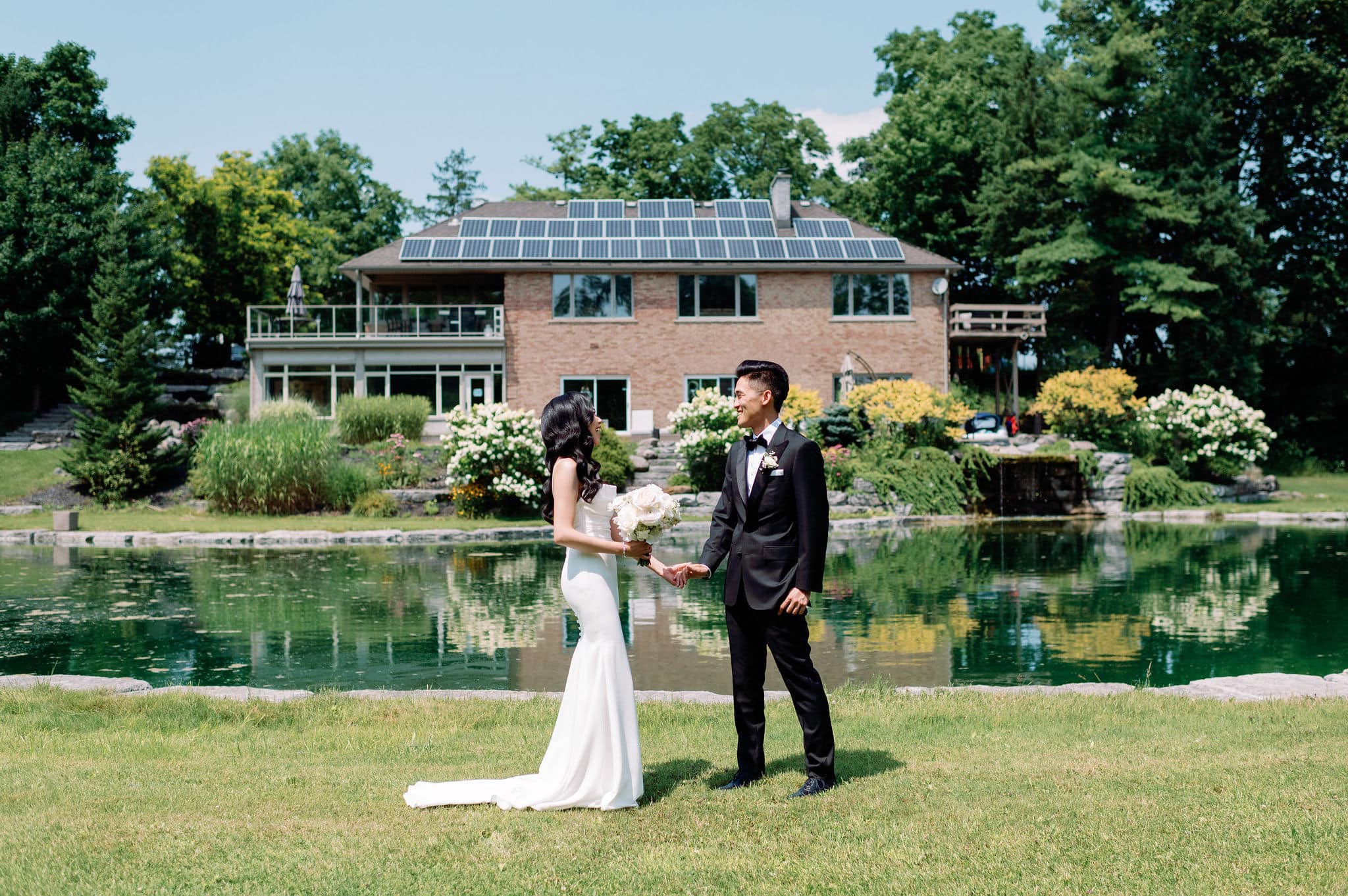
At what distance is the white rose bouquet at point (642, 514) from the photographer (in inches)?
217

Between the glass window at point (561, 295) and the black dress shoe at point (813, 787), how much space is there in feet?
104

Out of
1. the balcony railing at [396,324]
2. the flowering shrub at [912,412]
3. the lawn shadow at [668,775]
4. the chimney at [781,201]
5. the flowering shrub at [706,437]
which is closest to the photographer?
the lawn shadow at [668,775]

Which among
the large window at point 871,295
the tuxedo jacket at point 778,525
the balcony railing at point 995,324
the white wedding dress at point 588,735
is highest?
the large window at point 871,295

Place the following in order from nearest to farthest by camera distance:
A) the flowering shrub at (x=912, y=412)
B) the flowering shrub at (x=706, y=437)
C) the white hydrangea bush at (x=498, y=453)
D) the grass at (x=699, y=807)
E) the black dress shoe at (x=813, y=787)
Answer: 1. the grass at (x=699, y=807)
2. the black dress shoe at (x=813, y=787)
3. the white hydrangea bush at (x=498, y=453)
4. the flowering shrub at (x=706, y=437)
5. the flowering shrub at (x=912, y=412)

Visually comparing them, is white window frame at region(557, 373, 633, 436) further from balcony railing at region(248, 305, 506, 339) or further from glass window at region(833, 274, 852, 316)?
glass window at region(833, 274, 852, 316)

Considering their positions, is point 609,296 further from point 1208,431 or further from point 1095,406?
point 1208,431

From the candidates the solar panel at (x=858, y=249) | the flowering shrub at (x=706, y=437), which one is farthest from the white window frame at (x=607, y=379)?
the solar panel at (x=858, y=249)

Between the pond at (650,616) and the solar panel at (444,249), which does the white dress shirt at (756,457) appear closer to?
the pond at (650,616)

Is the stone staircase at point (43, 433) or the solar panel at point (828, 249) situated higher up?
the solar panel at point (828, 249)

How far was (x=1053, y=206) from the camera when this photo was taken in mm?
39469

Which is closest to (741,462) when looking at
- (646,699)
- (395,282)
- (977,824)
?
(977,824)

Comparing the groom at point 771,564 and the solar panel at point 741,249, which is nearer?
the groom at point 771,564

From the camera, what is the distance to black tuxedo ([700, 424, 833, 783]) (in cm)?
550

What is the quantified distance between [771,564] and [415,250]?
3233 cm
